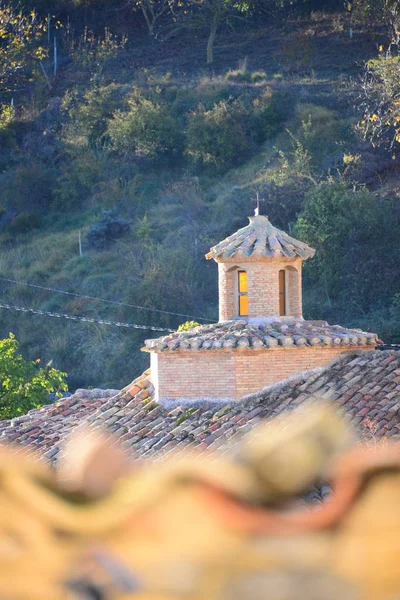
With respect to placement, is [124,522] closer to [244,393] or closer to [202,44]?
[244,393]

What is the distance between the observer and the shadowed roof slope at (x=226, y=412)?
12.2m

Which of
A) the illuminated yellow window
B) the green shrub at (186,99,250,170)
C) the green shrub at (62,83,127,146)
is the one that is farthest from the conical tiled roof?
the green shrub at (62,83,127,146)

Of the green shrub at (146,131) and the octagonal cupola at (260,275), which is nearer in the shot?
the octagonal cupola at (260,275)

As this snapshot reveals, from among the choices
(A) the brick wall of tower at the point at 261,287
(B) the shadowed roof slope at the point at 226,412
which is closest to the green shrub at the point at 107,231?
(B) the shadowed roof slope at the point at 226,412

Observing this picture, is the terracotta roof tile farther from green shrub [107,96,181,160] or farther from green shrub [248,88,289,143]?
green shrub [107,96,181,160]

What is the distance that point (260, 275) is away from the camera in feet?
46.6

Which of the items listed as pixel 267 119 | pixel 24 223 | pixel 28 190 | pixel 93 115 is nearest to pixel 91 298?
pixel 24 223

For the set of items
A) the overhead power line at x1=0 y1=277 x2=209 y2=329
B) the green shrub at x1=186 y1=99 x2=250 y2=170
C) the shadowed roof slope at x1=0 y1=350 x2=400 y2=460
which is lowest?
the overhead power line at x1=0 y1=277 x2=209 y2=329

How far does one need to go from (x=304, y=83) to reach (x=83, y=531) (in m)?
37.5

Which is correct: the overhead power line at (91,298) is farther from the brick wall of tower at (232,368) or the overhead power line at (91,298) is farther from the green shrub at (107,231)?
the brick wall of tower at (232,368)

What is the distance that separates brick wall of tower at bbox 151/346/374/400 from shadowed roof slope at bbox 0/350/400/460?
0.41 ft

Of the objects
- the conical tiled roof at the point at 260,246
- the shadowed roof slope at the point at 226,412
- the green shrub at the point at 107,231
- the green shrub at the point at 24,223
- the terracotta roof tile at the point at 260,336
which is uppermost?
the conical tiled roof at the point at 260,246

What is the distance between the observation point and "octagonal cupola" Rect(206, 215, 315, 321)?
556 inches

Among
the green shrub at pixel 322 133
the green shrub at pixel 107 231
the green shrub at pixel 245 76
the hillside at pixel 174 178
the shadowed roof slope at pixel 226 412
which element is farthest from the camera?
the green shrub at pixel 245 76
